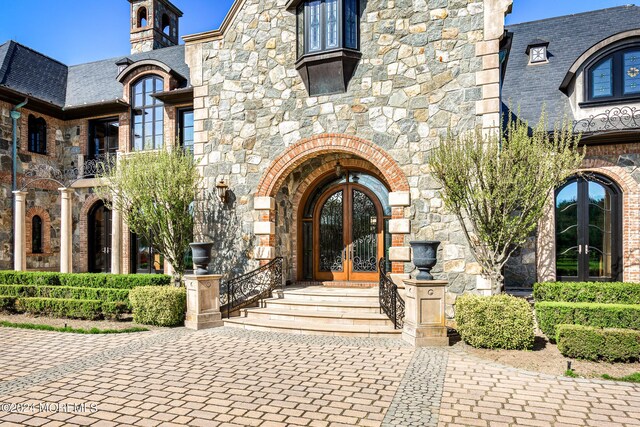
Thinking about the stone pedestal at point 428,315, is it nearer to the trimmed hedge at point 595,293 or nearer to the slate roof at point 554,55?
the trimmed hedge at point 595,293

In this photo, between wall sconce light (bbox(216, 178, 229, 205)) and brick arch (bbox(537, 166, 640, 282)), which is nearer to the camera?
wall sconce light (bbox(216, 178, 229, 205))

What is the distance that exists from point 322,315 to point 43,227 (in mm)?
12609

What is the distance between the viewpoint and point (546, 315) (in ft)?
23.5

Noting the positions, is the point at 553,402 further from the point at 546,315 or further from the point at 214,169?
the point at 214,169

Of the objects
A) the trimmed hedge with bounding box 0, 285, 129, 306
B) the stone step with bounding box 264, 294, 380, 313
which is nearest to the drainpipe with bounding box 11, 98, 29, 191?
the trimmed hedge with bounding box 0, 285, 129, 306

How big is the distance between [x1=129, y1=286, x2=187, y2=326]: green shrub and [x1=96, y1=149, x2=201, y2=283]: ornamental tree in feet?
4.11

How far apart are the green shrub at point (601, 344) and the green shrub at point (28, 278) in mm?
11767

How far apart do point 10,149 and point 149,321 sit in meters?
9.75

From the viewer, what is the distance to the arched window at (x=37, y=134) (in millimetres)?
15062

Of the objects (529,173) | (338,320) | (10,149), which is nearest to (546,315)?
(529,173)

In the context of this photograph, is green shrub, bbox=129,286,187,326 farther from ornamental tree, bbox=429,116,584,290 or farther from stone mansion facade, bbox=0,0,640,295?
ornamental tree, bbox=429,116,584,290

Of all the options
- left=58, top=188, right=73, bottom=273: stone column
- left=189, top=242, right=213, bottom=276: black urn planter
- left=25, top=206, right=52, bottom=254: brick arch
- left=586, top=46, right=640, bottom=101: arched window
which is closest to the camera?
left=189, top=242, right=213, bottom=276: black urn planter

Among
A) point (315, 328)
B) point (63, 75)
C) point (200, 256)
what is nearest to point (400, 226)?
point (315, 328)

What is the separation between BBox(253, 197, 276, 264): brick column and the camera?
9.95 m
